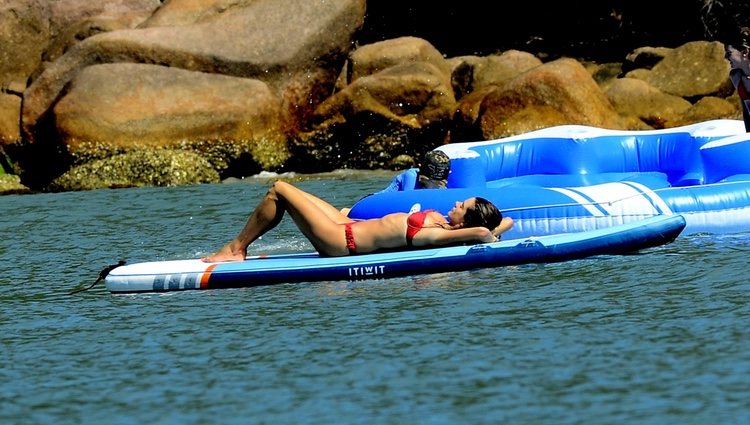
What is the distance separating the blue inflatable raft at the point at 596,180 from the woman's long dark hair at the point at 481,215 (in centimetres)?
114

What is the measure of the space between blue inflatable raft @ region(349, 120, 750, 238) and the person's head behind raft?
162mm

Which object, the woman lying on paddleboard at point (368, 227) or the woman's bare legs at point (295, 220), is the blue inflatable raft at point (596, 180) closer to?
the woman lying on paddleboard at point (368, 227)

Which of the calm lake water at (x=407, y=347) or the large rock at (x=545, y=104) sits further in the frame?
the large rock at (x=545, y=104)

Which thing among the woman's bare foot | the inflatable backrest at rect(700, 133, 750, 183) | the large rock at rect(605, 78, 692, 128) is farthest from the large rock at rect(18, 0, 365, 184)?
the woman's bare foot

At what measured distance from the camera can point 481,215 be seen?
387 inches

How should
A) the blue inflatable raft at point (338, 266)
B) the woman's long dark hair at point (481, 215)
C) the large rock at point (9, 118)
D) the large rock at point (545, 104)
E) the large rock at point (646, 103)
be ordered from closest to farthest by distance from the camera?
the blue inflatable raft at point (338, 266), the woman's long dark hair at point (481, 215), the large rock at point (545, 104), the large rock at point (646, 103), the large rock at point (9, 118)

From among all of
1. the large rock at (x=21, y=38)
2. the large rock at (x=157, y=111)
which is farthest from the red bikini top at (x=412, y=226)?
the large rock at (x=21, y=38)

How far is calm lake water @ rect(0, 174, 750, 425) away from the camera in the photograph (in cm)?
604

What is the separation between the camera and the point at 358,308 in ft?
28.1

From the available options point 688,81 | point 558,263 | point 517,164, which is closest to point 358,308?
point 558,263

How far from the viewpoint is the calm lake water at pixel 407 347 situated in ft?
19.8

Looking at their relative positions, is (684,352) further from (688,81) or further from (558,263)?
(688,81)

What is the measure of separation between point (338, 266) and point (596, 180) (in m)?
4.41

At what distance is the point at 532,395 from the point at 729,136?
7258mm
